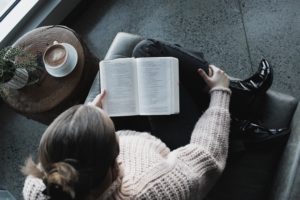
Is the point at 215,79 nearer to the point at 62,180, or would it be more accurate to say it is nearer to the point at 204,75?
the point at 204,75

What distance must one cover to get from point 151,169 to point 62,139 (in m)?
0.33

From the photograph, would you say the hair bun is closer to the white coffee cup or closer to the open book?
the open book

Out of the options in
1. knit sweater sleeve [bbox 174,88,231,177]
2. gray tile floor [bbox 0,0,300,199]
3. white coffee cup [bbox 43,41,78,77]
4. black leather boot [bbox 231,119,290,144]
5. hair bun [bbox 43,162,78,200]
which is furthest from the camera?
gray tile floor [bbox 0,0,300,199]

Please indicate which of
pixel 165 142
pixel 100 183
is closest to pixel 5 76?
pixel 165 142

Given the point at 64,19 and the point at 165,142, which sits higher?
the point at 64,19

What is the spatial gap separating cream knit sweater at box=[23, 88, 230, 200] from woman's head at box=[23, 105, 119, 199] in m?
0.11

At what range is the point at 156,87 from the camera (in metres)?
1.40

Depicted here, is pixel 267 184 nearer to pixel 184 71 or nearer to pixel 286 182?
pixel 286 182

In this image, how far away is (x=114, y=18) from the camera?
2.33 metres

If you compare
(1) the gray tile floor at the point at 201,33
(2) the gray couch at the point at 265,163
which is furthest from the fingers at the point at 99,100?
(1) the gray tile floor at the point at 201,33

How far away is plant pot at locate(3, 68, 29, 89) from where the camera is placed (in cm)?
160

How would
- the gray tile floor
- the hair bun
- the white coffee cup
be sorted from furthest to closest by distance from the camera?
the gray tile floor → the white coffee cup → the hair bun

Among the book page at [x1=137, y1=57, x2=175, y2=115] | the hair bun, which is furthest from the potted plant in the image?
the hair bun

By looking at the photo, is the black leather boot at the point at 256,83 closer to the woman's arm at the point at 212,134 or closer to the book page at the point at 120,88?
the woman's arm at the point at 212,134
